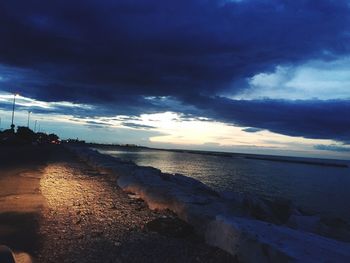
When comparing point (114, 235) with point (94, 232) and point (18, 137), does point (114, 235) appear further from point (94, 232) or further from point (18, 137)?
point (18, 137)

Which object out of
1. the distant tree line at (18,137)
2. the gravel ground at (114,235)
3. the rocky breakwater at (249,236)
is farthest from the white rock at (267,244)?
the distant tree line at (18,137)

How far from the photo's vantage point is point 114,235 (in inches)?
263

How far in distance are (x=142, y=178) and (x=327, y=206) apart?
1754 cm

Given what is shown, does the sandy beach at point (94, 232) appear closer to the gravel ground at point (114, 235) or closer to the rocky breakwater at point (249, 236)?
the gravel ground at point (114, 235)

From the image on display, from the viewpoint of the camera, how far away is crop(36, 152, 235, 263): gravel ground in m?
5.64

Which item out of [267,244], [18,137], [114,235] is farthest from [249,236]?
[18,137]

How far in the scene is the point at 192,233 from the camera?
7027 mm

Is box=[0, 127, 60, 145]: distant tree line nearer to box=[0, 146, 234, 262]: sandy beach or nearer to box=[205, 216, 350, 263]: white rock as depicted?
box=[0, 146, 234, 262]: sandy beach

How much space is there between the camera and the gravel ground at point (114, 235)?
5637mm

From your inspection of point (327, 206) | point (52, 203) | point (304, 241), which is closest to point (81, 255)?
point (304, 241)

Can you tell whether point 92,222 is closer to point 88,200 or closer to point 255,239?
point 88,200

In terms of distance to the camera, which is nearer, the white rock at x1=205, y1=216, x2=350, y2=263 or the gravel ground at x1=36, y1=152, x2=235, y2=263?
the white rock at x1=205, y1=216, x2=350, y2=263

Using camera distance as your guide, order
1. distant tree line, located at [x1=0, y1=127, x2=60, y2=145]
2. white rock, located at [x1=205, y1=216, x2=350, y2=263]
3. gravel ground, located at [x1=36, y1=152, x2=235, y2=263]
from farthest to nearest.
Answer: distant tree line, located at [x1=0, y1=127, x2=60, y2=145]
gravel ground, located at [x1=36, y1=152, x2=235, y2=263]
white rock, located at [x1=205, y1=216, x2=350, y2=263]

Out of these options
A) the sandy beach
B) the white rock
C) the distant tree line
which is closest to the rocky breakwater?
the white rock
